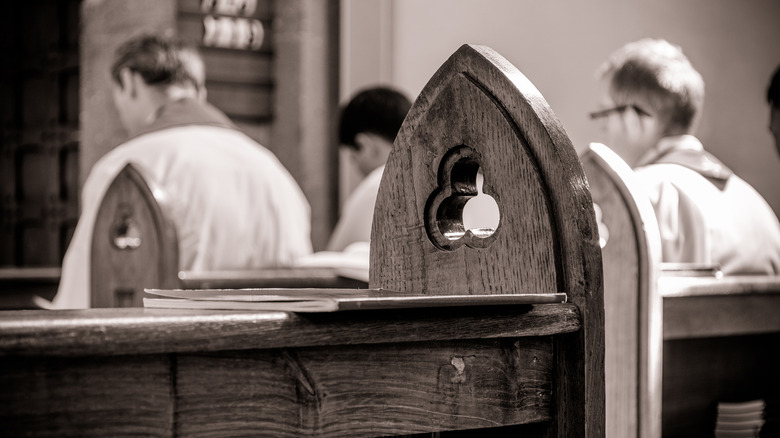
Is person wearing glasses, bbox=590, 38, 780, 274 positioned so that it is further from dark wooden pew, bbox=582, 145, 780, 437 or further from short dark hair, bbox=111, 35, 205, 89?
short dark hair, bbox=111, 35, 205, 89

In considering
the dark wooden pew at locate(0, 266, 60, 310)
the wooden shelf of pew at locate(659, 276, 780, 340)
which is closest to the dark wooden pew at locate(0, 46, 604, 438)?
the wooden shelf of pew at locate(659, 276, 780, 340)

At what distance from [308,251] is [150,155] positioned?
30.3 inches

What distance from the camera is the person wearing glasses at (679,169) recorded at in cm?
256

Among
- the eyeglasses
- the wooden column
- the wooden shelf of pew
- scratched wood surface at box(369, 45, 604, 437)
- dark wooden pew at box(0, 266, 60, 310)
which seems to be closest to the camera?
scratched wood surface at box(369, 45, 604, 437)

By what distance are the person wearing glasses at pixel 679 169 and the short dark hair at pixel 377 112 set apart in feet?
4.07

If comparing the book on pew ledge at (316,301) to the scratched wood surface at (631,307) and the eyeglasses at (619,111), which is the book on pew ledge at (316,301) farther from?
the eyeglasses at (619,111)

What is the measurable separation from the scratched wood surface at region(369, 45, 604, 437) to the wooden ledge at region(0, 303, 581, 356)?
7cm

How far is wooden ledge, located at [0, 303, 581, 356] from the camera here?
725 millimetres

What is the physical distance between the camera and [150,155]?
3.36 m

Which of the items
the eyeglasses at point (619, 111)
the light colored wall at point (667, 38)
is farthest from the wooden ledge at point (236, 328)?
the light colored wall at point (667, 38)

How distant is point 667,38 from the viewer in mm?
4105

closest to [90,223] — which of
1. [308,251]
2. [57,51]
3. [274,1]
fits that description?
[308,251]

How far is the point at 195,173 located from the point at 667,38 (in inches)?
83.8

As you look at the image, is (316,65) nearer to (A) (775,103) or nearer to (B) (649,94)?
(A) (775,103)
